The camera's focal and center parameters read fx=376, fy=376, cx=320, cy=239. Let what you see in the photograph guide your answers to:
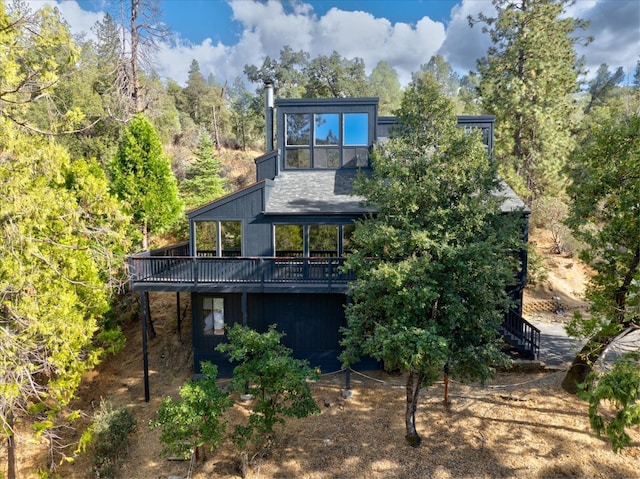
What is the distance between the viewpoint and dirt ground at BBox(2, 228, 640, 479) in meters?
8.54

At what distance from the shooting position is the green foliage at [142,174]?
1460 centimetres

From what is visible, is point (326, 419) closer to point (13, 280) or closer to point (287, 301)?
point (287, 301)

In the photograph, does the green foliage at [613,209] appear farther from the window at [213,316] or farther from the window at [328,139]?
the window at [213,316]

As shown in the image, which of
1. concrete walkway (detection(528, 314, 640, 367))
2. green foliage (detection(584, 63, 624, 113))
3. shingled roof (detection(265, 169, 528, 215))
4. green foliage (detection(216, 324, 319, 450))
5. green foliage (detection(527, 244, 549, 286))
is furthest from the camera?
green foliage (detection(584, 63, 624, 113))

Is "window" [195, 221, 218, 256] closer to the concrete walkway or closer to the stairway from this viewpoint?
the stairway

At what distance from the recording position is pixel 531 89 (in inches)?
779

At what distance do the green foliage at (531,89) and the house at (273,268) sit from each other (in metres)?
9.85

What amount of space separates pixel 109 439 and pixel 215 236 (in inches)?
256

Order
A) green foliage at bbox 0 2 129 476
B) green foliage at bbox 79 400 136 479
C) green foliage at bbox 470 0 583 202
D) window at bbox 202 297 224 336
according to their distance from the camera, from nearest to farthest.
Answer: green foliage at bbox 0 2 129 476, green foliage at bbox 79 400 136 479, window at bbox 202 297 224 336, green foliage at bbox 470 0 583 202

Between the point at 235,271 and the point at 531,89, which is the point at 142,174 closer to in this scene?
the point at 235,271

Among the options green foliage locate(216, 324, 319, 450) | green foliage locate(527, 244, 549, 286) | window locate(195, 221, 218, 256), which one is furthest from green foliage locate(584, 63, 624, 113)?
Result: green foliage locate(216, 324, 319, 450)

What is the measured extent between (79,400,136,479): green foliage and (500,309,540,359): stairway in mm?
11402

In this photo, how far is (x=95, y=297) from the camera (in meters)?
10.5

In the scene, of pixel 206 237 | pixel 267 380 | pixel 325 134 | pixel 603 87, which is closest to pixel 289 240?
pixel 206 237
